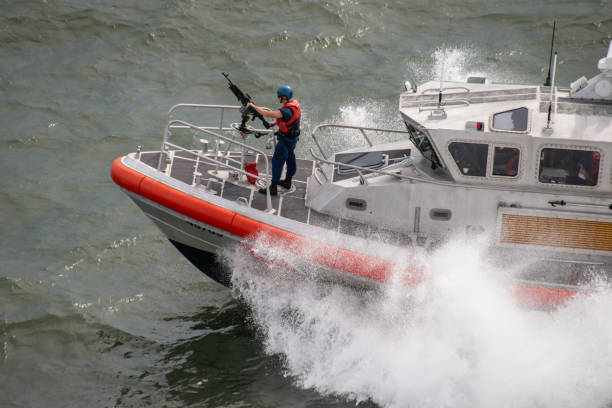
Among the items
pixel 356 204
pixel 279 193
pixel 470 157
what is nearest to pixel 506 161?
pixel 470 157

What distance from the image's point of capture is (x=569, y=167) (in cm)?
749

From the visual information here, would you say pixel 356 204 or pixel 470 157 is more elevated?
pixel 470 157

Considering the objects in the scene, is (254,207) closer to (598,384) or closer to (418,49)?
(598,384)

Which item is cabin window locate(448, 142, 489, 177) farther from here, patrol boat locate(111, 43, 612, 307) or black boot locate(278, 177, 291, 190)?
black boot locate(278, 177, 291, 190)

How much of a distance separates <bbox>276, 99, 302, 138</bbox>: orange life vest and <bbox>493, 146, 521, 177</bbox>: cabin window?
2339 mm

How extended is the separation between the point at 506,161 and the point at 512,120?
1.51 ft

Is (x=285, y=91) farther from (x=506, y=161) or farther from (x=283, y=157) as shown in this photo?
(x=506, y=161)

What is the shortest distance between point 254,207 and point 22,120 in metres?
6.98

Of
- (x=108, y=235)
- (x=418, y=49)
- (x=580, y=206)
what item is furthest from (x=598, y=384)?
(x=418, y=49)

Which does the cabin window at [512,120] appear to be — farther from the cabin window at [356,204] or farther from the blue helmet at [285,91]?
the blue helmet at [285,91]

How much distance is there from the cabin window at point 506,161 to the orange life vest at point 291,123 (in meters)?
2.34

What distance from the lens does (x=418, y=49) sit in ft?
48.6

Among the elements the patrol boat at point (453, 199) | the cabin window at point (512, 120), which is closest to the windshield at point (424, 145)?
the patrol boat at point (453, 199)

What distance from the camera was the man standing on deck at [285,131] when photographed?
8.17m
